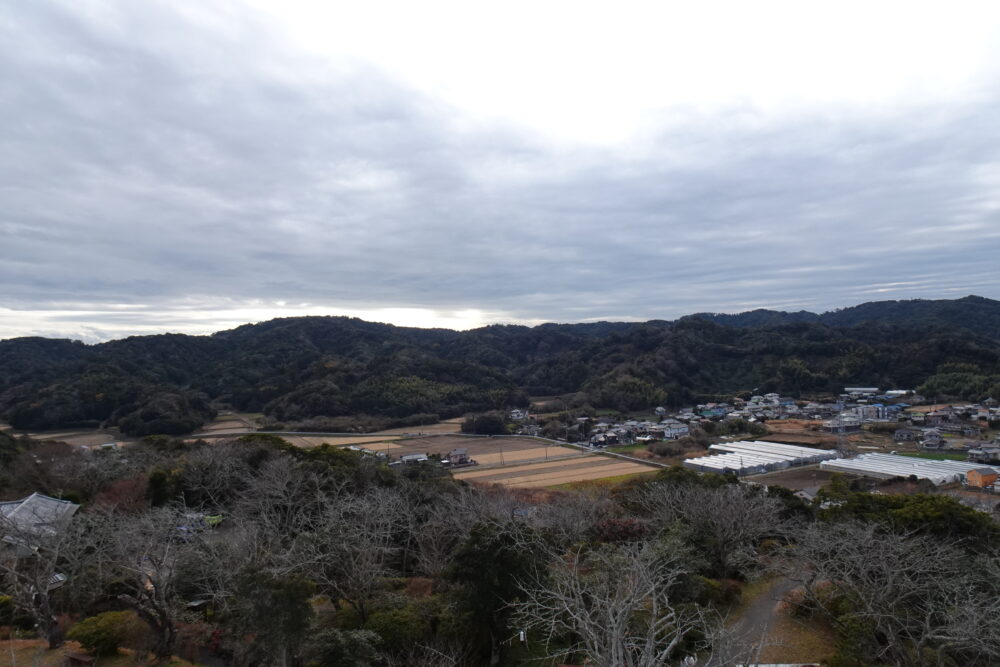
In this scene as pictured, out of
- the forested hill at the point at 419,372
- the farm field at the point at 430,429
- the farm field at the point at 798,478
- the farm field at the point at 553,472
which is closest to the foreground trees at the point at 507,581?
the farm field at the point at 798,478

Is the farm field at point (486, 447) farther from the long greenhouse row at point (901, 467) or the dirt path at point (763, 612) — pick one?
the dirt path at point (763, 612)

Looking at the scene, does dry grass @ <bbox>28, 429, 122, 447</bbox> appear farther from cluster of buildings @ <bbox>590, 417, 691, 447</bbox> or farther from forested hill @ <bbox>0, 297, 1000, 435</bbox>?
cluster of buildings @ <bbox>590, 417, 691, 447</bbox>

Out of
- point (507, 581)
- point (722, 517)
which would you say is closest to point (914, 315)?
point (722, 517)

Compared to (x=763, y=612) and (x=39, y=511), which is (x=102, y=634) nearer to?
(x=39, y=511)

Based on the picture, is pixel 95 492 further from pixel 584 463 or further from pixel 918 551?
pixel 584 463

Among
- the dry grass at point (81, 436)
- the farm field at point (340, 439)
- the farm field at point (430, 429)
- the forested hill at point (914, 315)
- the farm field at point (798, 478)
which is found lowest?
the farm field at point (798, 478)
